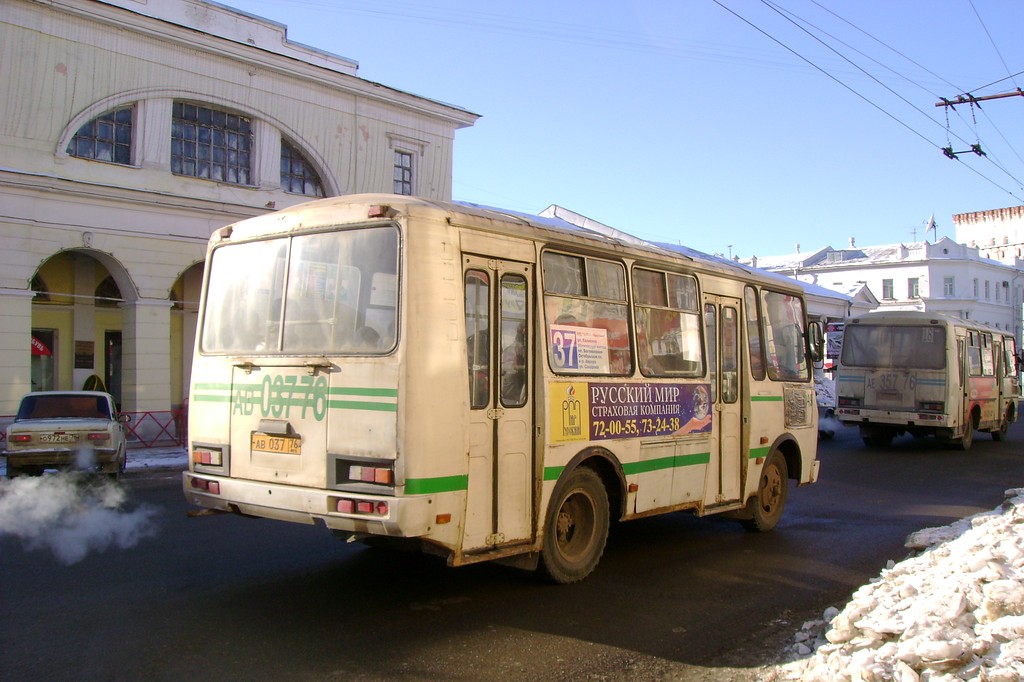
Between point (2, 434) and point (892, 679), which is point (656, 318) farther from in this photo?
point (2, 434)

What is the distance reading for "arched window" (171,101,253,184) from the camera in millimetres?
23141

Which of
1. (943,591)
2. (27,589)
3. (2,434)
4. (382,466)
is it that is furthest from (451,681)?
(2,434)

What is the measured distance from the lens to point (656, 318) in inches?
335

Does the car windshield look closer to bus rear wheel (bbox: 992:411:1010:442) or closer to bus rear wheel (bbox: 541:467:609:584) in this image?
bus rear wheel (bbox: 541:467:609:584)

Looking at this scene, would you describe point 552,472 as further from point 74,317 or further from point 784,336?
point 74,317

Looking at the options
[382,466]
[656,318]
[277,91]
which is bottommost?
[382,466]

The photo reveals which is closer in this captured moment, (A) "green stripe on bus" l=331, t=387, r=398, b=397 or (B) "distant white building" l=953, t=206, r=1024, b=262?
(A) "green stripe on bus" l=331, t=387, r=398, b=397

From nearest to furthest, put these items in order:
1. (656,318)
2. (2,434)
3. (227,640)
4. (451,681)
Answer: (451,681)
(227,640)
(656,318)
(2,434)

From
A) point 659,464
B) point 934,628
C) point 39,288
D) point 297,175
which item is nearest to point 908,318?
point 659,464

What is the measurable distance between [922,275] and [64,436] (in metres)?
80.5

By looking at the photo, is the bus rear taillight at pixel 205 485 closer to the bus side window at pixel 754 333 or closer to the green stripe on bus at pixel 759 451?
the green stripe on bus at pixel 759 451

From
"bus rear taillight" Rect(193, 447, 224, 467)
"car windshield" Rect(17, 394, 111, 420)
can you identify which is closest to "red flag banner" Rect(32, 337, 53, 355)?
"car windshield" Rect(17, 394, 111, 420)

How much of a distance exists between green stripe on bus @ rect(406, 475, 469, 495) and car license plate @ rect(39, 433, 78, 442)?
1075cm

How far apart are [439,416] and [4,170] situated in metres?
17.7
